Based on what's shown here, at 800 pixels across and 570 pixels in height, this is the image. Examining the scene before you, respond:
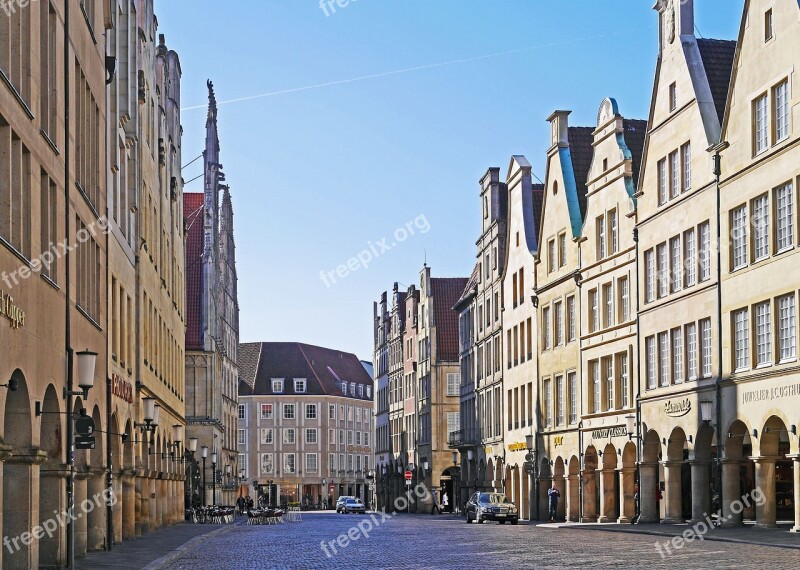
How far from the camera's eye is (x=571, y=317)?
62.0 m

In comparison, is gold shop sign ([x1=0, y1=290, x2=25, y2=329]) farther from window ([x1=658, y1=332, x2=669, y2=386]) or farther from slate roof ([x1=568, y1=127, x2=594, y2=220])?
slate roof ([x1=568, y1=127, x2=594, y2=220])

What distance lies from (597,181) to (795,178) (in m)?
19.3

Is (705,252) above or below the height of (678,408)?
above

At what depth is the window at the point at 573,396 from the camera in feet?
200

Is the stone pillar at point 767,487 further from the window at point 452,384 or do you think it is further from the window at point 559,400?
the window at point 452,384

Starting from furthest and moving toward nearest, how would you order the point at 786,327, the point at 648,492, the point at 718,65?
the point at 648,492 < the point at 718,65 < the point at 786,327

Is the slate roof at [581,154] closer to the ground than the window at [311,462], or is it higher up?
Answer: higher up

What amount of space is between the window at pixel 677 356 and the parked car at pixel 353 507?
58181 millimetres

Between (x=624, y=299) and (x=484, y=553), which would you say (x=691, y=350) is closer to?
(x=624, y=299)

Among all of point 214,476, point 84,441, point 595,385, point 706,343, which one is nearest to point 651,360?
point 706,343

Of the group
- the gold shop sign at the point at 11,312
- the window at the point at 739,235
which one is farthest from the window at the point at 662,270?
the gold shop sign at the point at 11,312

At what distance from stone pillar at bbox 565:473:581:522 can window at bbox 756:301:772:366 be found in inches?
779

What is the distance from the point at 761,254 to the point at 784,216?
192 cm

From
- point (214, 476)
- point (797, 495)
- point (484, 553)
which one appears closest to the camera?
point (484, 553)
